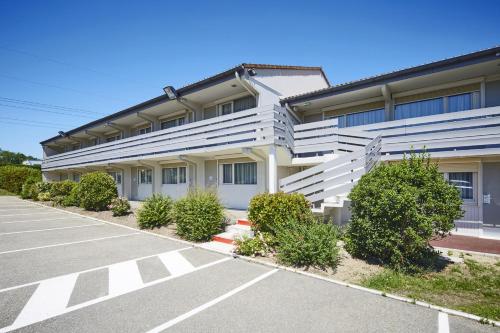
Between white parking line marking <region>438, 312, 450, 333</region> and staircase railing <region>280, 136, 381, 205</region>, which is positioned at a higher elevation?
staircase railing <region>280, 136, 381, 205</region>

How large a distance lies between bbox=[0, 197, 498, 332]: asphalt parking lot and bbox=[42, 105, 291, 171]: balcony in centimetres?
563

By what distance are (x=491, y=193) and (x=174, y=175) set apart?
668 inches

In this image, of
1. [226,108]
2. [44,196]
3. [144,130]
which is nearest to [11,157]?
[44,196]

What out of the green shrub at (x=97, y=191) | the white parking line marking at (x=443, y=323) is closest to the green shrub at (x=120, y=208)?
the green shrub at (x=97, y=191)

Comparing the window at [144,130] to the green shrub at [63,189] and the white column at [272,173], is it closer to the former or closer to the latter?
the green shrub at [63,189]

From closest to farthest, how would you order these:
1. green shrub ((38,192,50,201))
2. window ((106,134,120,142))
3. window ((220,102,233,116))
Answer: window ((220,102,233,116)) → green shrub ((38,192,50,201)) → window ((106,134,120,142))

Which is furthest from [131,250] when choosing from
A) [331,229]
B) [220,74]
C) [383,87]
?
[383,87]

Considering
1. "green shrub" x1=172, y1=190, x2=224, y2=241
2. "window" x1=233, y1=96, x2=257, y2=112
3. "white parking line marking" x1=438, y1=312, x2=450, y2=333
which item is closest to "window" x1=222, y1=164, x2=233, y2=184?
"window" x1=233, y1=96, x2=257, y2=112

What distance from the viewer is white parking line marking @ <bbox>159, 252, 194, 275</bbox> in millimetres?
6625

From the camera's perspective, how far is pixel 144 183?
21.5m

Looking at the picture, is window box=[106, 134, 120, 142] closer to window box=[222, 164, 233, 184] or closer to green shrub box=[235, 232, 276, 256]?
window box=[222, 164, 233, 184]

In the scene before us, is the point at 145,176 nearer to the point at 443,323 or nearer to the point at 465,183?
the point at 465,183

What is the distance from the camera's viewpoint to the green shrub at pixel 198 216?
959 centimetres

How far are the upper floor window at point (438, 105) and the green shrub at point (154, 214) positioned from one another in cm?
1161
